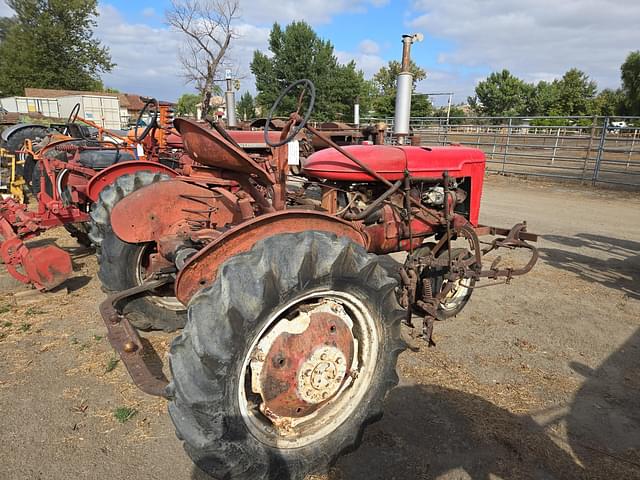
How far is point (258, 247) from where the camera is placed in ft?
5.47

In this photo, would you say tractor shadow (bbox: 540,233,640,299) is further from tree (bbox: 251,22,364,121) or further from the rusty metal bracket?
tree (bbox: 251,22,364,121)

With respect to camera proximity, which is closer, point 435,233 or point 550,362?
point 550,362

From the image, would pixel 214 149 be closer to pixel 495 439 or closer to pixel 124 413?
pixel 124 413

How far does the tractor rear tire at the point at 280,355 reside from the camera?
1.54 meters

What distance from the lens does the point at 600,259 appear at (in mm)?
5465

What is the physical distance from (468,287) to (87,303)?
367 centimetres

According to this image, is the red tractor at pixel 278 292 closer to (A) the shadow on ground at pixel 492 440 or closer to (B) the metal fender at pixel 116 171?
(A) the shadow on ground at pixel 492 440

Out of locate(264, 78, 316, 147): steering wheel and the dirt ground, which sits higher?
locate(264, 78, 316, 147): steering wheel

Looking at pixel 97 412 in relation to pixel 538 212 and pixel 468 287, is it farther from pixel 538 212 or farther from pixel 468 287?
pixel 538 212

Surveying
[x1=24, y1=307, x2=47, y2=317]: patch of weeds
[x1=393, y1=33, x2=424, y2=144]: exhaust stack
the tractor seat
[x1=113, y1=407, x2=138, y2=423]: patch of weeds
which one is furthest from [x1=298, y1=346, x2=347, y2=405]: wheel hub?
the tractor seat

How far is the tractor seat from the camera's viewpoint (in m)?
5.72

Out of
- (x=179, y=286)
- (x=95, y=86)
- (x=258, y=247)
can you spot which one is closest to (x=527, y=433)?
(x=258, y=247)

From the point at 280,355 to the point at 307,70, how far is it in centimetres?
4078

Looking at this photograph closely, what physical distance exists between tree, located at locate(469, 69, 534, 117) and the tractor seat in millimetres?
48198
